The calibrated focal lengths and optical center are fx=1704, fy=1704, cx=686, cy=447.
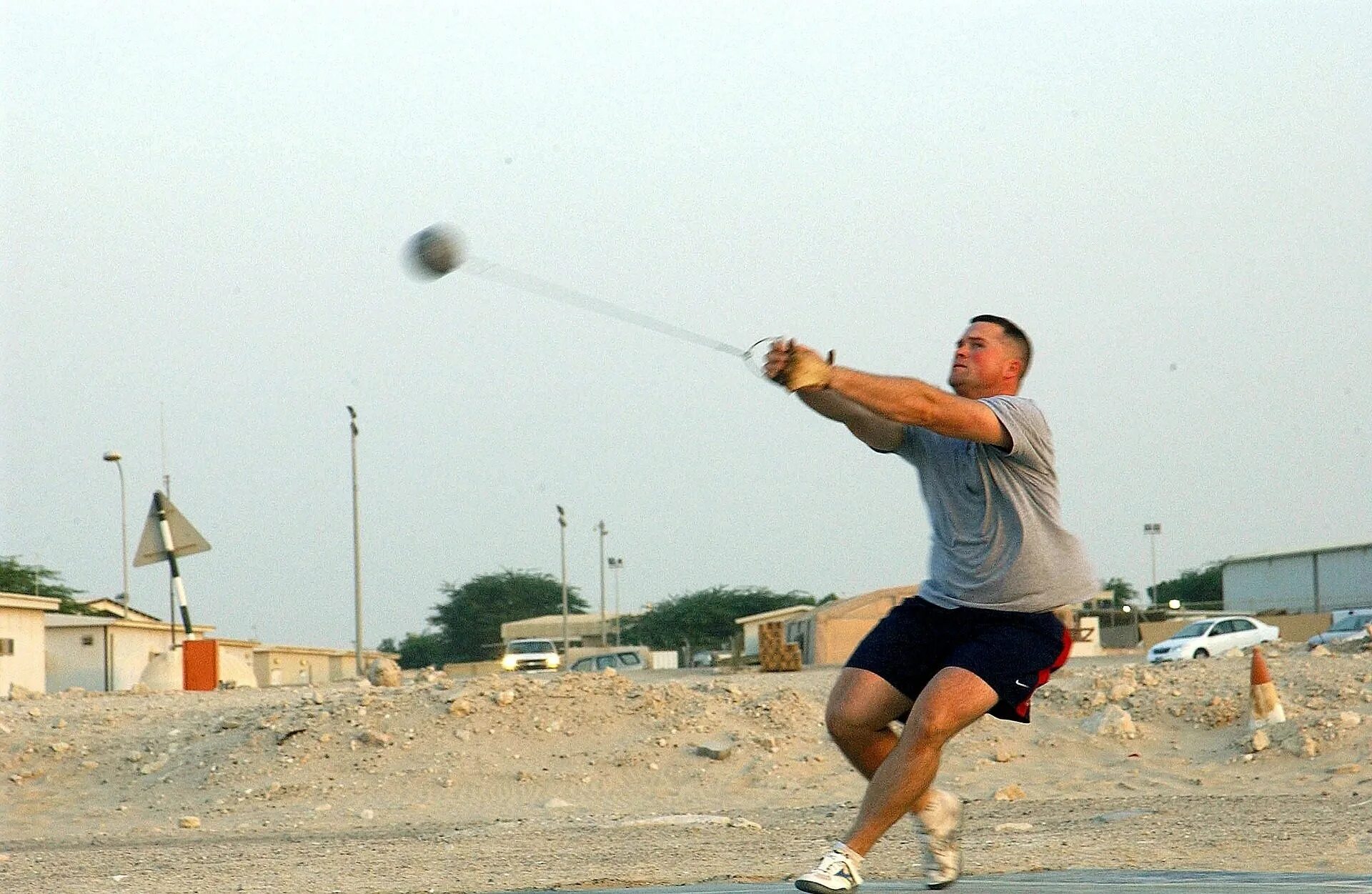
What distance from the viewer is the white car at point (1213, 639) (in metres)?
32.7

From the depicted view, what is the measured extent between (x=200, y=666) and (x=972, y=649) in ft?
75.9

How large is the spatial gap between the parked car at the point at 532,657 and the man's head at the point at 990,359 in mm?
30811

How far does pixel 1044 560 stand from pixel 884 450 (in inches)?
26.3

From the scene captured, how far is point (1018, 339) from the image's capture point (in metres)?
5.61

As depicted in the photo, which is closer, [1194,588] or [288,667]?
[288,667]

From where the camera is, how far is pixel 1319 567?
68312 mm

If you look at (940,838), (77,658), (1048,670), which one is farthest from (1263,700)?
(77,658)

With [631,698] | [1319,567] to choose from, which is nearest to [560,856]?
[631,698]

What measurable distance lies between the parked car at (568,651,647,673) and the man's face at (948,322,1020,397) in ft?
102

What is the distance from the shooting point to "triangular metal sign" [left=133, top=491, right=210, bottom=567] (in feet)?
78.7

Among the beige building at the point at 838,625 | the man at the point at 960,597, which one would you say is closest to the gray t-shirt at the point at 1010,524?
the man at the point at 960,597

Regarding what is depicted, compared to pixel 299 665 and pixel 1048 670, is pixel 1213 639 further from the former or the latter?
pixel 299 665

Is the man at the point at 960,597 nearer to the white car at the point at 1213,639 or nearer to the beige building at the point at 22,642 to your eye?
the white car at the point at 1213,639

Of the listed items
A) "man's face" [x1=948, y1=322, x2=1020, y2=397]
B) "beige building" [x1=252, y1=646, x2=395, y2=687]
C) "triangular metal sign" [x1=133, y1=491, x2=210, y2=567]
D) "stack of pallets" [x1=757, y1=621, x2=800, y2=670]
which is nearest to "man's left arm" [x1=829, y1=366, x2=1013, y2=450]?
"man's face" [x1=948, y1=322, x2=1020, y2=397]
